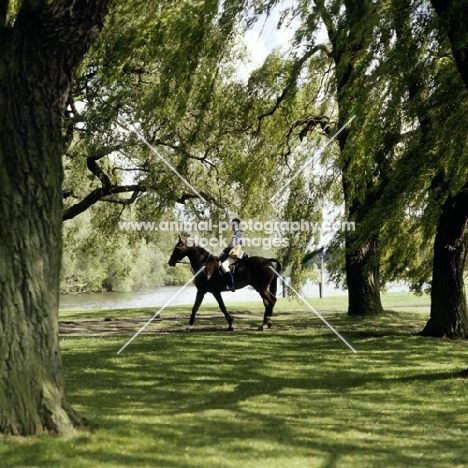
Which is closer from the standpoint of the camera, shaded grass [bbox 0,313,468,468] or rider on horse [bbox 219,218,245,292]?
shaded grass [bbox 0,313,468,468]

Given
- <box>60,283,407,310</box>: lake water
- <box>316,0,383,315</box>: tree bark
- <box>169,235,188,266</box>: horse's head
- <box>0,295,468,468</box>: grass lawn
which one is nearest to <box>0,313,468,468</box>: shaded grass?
<box>0,295,468,468</box>: grass lawn

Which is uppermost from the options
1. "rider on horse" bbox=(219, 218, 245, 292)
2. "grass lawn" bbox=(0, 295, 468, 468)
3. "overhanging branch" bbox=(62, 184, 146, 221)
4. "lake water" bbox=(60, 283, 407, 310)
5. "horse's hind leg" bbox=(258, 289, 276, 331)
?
"overhanging branch" bbox=(62, 184, 146, 221)

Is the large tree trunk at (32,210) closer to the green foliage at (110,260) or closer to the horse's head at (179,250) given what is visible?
the horse's head at (179,250)

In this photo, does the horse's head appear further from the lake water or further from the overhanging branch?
the lake water

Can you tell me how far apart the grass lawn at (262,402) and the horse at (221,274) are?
1.15m

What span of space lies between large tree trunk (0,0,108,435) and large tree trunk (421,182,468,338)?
10197mm

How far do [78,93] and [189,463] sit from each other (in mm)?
16492

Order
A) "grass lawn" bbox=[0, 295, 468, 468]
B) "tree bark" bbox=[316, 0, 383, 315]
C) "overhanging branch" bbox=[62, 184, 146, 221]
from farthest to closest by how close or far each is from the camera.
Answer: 1. "overhanging branch" bbox=[62, 184, 146, 221]
2. "tree bark" bbox=[316, 0, 383, 315]
3. "grass lawn" bbox=[0, 295, 468, 468]

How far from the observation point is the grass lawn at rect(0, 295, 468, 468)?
6.54m

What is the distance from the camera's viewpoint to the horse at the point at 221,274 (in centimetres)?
1745

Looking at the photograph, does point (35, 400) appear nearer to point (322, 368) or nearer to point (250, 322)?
point (322, 368)

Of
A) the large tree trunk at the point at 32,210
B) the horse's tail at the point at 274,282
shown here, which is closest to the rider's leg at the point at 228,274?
the horse's tail at the point at 274,282

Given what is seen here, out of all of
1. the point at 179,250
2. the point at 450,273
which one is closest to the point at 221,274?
the point at 179,250

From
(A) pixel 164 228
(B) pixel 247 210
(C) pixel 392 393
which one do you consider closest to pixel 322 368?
(C) pixel 392 393
